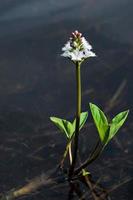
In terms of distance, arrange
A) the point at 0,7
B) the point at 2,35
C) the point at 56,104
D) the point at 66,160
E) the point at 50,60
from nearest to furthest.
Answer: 1. the point at 66,160
2. the point at 56,104
3. the point at 50,60
4. the point at 2,35
5. the point at 0,7

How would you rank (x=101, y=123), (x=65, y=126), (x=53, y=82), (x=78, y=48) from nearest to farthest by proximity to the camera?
(x=78, y=48) → (x=101, y=123) → (x=65, y=126) → (x=53, y=82)

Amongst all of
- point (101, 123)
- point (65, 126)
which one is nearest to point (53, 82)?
point (65, 126)

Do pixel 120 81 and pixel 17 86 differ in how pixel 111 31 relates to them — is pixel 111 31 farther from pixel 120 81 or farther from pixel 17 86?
pixel 17 86

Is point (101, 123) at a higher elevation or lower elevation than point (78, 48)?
lower

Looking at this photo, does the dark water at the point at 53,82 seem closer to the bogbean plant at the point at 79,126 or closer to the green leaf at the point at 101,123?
the bogbean plant at the point at 79,126

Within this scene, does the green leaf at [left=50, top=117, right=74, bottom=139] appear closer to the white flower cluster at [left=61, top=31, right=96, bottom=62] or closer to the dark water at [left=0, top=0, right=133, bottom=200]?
the dark water at [left=0, top=0, right=133, bottom=200]

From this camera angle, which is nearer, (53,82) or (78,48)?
(78,48)

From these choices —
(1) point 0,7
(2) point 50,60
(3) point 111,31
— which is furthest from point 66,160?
(1) point 0,7

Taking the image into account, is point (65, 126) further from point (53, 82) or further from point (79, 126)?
point (53, 82)
